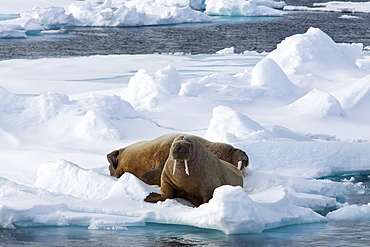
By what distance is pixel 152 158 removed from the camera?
6.09m

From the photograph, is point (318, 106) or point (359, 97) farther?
point (359, 97)

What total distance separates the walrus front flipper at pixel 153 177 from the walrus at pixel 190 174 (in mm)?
530

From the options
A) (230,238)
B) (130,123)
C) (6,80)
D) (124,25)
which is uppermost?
(230,238)

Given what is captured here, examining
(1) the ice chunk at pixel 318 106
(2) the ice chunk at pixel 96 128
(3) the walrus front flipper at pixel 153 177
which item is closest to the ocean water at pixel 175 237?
(3) the walrus front flipper at pixel 153 177

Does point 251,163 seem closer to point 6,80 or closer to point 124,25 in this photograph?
point 6,80

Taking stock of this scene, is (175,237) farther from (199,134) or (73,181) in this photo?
(199,134)

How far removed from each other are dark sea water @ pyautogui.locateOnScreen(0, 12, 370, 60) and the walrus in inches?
644

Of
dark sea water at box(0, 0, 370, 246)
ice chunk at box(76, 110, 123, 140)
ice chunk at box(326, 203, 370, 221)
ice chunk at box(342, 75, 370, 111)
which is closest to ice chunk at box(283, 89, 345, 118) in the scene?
ice chunk at box(342, 75, 370, 111)

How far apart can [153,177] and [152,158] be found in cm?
20

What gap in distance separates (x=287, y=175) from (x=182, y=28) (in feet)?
79.8

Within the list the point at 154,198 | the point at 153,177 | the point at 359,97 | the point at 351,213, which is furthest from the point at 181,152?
the point at 359,97

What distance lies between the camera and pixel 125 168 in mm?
6320

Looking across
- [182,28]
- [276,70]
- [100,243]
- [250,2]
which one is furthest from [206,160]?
[250,2]

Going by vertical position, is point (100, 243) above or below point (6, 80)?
above
